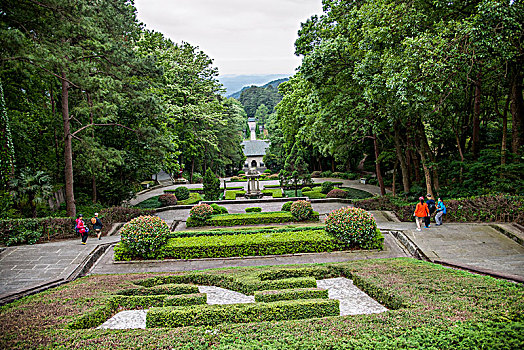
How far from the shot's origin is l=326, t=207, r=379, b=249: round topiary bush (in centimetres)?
1005

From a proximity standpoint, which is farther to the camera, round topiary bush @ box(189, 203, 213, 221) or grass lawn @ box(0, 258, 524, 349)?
round topiary bush @ box(189, 203, 213, 221)

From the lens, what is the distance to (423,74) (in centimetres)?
1066

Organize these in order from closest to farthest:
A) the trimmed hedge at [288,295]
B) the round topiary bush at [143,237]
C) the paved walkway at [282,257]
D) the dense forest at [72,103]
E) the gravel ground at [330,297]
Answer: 1. the gravel ground at [330,297]
2. the trimmed hedge at [288,295]
3. the paved walkway at [282,257]
4. the round topiary bush at [143,237]
5. the dense forest at [72,103]

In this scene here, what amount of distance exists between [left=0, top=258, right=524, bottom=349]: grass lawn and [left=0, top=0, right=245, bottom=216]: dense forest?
8691 mm

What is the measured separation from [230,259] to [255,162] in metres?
52.3

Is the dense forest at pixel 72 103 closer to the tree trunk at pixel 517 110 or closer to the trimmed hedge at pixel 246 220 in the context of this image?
the trimmed hedge at pixel 246 220

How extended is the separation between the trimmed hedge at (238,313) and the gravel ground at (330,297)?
625mm

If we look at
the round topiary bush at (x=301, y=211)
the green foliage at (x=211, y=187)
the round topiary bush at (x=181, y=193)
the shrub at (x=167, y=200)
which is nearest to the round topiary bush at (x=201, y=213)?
the round topiary bush at (x=301, y=211)

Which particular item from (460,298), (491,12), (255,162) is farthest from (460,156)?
(255,162)

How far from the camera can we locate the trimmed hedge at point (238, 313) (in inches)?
209

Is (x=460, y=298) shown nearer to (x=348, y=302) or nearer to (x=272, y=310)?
(x=348, y=302)

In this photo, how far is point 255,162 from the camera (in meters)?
62.1

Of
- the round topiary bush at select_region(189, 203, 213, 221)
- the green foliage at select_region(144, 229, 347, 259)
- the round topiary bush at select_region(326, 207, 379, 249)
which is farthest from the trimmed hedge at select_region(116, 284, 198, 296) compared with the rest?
the round topiary bush at select_region(189, 203, 213, 221)

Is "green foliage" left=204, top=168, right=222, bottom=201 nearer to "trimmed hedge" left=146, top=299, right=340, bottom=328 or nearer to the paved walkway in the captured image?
the paved walkway
